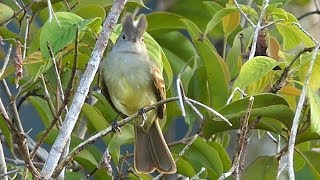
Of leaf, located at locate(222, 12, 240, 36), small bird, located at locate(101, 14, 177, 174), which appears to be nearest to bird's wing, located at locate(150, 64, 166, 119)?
small bird, located at locate(101, 14, 177, 174)

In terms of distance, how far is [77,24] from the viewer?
1.83 m

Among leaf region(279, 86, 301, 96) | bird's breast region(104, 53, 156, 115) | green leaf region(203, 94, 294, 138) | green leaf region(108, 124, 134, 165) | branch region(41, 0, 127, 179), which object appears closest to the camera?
branch region(41, 0, 127, 179)

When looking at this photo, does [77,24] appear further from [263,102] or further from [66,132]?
[263,102]

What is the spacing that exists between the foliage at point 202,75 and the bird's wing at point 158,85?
0.04m

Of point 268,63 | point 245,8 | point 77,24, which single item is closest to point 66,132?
point 77,24

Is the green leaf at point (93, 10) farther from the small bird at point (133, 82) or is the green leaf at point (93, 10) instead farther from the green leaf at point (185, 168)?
the green leaf at point (185, 168)

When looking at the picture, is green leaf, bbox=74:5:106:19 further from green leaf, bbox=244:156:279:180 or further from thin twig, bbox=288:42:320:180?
thin twig, bbox=288:42:320:180

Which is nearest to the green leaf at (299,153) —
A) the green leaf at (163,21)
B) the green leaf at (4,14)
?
the green leaf at (163,21)

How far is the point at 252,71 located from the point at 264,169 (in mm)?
430

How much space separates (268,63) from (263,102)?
0.21 m

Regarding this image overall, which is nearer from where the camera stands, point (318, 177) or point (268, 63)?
point (268, 63)

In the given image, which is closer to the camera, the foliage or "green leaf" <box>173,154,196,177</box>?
the foliage

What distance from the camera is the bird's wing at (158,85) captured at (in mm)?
2398

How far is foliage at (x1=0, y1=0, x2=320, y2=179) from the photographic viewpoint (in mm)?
1892
